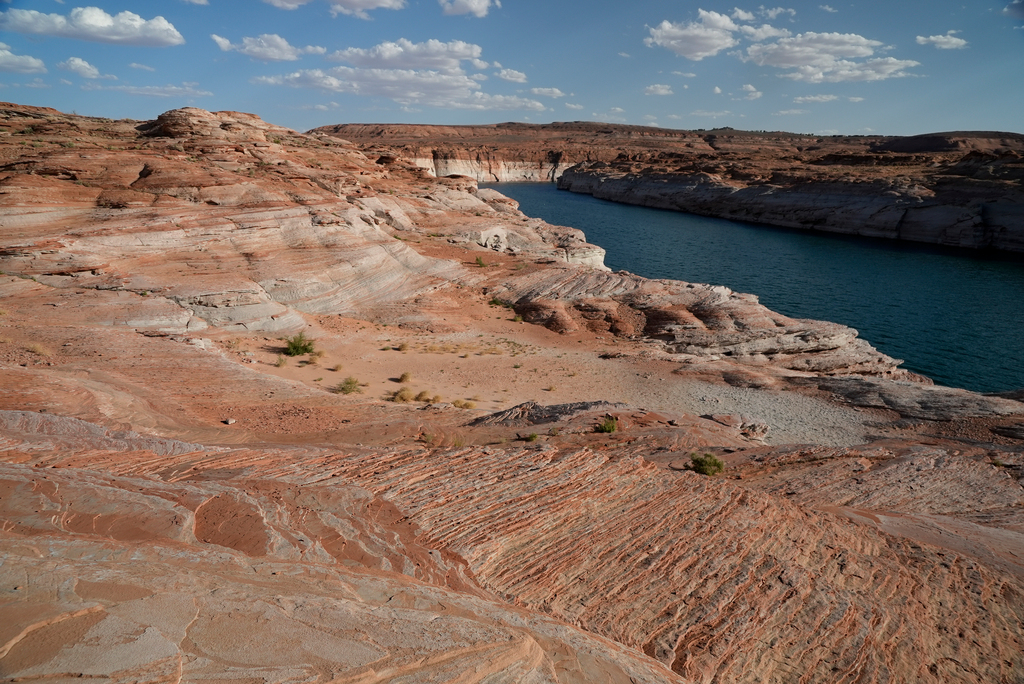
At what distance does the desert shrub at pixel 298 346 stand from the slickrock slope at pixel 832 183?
133ft

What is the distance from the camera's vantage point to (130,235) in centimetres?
2139

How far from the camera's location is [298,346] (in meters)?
19.5

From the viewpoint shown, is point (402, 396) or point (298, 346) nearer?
point (402, 396)

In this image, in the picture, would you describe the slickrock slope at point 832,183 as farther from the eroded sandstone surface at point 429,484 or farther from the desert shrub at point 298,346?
the desert shrub at point 298,346

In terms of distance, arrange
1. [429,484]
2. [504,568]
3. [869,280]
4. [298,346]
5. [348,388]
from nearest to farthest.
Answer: [504,568]
[429,484]
[348,388]
[298,346]
[869,280]

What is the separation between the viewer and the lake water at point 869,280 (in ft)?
91.9

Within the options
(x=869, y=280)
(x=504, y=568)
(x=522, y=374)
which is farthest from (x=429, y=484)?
(x=869, y=280)

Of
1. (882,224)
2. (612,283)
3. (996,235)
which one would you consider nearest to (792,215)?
(882,224)

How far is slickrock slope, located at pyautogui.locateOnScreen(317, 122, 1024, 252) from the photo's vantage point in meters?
54.7

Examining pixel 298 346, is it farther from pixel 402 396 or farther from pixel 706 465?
pixel 706 465

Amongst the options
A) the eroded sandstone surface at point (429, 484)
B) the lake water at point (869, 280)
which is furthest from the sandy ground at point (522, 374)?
the lake water at point (869, 280)

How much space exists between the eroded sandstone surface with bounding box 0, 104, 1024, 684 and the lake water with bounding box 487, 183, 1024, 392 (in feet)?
26.0

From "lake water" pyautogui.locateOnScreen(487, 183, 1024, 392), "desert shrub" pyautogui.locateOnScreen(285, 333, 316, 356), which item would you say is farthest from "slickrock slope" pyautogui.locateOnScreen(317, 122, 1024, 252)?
"desert shrub" pyautogui.locateOnScreen(285, 333, 316, 356)

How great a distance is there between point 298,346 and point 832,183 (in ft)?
210
